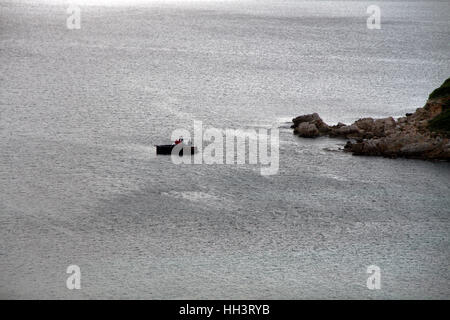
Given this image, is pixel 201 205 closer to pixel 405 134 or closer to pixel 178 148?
pixel 178 148

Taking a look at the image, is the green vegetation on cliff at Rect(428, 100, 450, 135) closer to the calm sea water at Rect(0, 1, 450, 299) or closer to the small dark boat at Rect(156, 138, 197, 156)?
the calm sea water at Rect(0, 1, 450, 299)

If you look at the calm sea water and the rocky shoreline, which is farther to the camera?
the rocky shoreline

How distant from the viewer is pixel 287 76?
15975cm

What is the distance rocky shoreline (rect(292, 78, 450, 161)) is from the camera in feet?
309

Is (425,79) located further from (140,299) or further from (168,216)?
(140,299)

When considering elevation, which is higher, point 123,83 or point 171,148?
point 123,83

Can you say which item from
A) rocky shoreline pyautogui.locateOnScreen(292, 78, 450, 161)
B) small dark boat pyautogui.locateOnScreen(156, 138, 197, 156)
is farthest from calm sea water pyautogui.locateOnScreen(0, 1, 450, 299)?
small dark boat pyautogui.locateOnScreen(156, 138, 197, 156)

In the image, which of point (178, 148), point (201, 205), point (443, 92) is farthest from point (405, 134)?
point (201, 205)

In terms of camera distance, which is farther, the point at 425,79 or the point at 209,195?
the point at 425,79

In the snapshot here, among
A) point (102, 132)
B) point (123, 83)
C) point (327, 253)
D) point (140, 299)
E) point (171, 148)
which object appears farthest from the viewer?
point (123, 83)

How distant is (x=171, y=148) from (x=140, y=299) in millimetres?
37968

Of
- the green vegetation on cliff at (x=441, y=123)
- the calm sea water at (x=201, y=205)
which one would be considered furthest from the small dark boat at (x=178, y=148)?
the green vegetation on cliff at (x=441, y=123)

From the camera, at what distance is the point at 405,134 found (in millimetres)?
96062
